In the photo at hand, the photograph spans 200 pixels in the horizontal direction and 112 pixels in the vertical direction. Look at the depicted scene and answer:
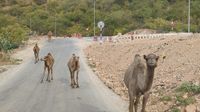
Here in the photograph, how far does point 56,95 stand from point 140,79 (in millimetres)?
8318

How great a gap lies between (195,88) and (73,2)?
5036 inches

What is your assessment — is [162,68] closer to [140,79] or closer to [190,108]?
[190,108]

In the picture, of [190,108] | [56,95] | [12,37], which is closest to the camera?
[190,108]

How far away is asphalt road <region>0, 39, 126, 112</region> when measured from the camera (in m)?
19.6

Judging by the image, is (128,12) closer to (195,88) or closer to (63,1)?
(63,1)

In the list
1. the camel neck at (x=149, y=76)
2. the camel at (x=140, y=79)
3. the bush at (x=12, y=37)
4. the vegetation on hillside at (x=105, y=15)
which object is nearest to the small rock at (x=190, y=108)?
the camel at (x=140, y=79)

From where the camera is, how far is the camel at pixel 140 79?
1451 centimetres

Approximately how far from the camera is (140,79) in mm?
15617

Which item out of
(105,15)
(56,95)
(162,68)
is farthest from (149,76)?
(105,15)

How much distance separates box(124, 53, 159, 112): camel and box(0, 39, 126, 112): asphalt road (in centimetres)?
230

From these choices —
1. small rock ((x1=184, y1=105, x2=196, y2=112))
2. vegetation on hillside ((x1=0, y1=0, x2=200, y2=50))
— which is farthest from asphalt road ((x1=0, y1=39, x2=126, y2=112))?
vegetation on hillside ((x1=0, y1=0, x2=200, y2=50))

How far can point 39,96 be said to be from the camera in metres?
22.9

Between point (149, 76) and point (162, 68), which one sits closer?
point (149, 76)

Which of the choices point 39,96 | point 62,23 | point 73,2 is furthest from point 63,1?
point 39,96
